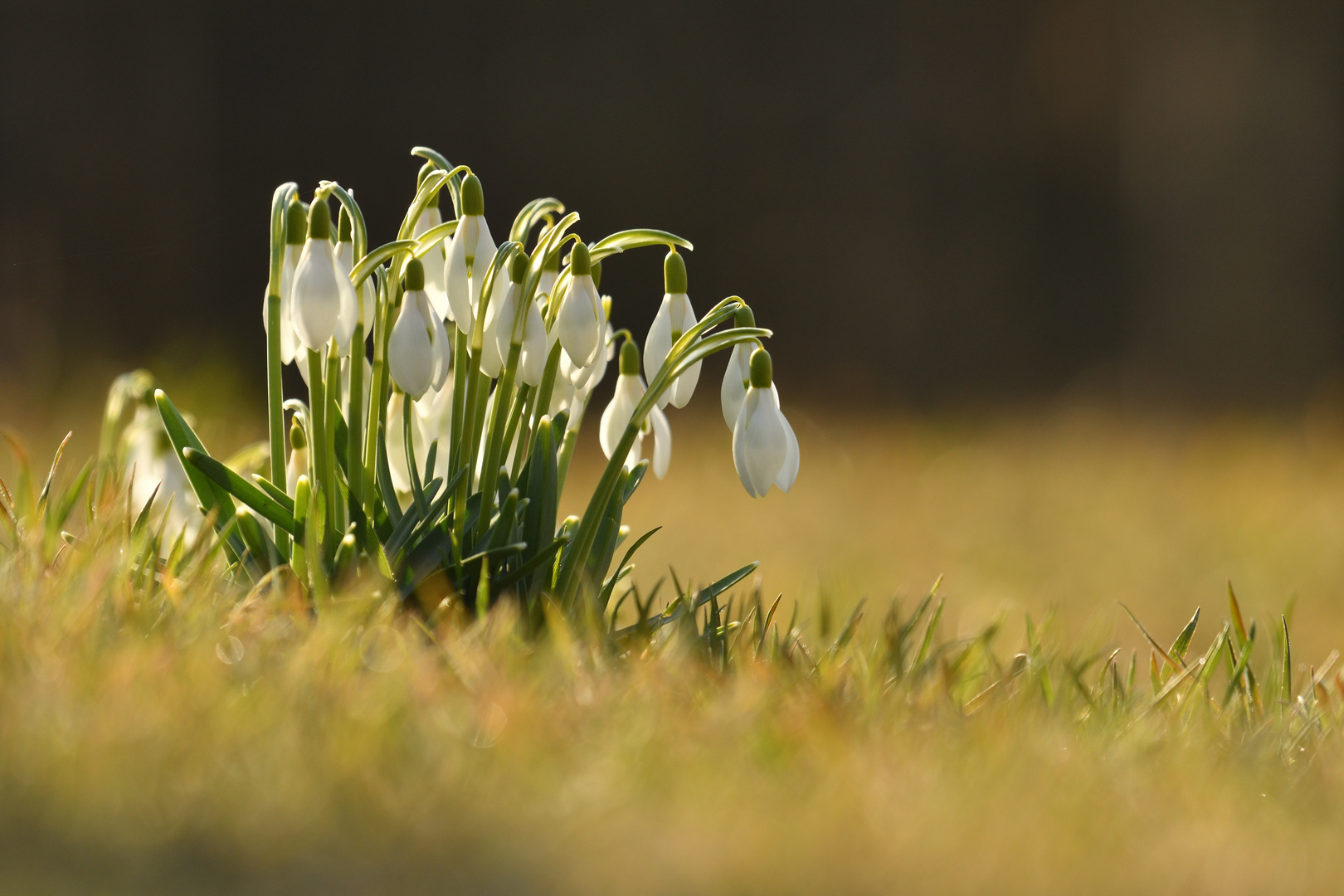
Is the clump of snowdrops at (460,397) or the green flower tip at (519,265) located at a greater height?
the green flower tip at (519,265)

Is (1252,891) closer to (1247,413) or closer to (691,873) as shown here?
(691,873)

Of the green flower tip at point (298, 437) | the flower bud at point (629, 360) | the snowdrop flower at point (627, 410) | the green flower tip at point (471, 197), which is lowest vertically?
the green flower tip at point (298, 437)

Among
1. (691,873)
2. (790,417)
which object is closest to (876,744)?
(691,873)

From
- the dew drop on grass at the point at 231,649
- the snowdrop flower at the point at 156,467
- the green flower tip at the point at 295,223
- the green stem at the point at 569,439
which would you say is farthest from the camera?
the snowdrop flower at the point at 156,467

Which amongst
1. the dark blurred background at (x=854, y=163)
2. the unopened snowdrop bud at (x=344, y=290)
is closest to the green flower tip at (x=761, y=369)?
the unopened snowdrop bud at (x=344, y=290)

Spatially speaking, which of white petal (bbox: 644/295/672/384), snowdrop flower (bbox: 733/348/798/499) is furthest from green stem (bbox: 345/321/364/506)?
snowdrop flower (bbox: 733/348/798/499)

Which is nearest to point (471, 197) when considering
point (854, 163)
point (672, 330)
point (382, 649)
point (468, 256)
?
point (468, 256)

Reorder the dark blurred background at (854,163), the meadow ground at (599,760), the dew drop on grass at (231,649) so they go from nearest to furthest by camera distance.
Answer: the meadow ground at (599,760) → the dew drop on grass at (231,649) → the dark blurred background at (854,163)

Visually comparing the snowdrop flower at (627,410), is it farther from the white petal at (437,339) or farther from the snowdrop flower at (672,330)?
the white petal at (437,339)
